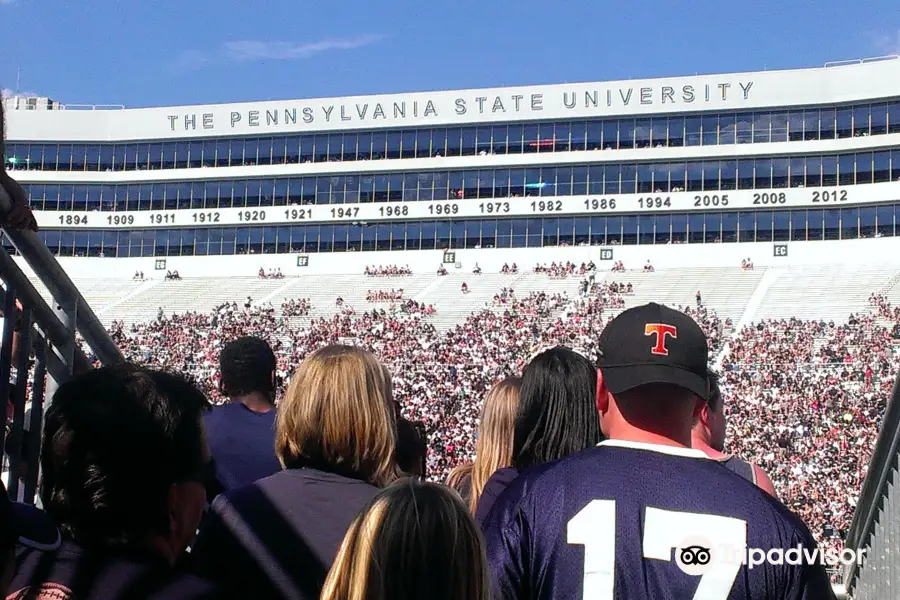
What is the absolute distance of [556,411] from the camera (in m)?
3.01

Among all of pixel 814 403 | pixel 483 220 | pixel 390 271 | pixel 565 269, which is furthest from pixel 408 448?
pixel 483 220

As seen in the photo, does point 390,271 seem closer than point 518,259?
No

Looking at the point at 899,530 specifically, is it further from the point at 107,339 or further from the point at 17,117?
the point at 17,117

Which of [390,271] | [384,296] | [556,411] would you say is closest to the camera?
Result: [556,411]

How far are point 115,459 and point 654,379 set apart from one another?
118 cm

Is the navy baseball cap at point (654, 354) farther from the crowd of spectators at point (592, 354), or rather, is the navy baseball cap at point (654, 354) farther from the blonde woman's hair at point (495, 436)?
the crowd of spectators at point (592, 354)

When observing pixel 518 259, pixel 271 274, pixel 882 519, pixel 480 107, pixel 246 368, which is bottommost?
pixel 882 519

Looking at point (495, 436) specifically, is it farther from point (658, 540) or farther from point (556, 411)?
point (658, 540)

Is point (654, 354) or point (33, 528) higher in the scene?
point (654, 354)

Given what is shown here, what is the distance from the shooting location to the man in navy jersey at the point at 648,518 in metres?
2.15

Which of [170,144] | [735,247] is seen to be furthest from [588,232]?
[170,144]

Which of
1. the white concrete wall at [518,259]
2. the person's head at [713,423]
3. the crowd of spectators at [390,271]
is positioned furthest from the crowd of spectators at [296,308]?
the person's head at [713,423]

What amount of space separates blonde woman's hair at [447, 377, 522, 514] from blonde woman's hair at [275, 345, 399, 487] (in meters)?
0.51

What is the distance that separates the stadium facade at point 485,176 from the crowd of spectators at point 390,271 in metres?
0.48
